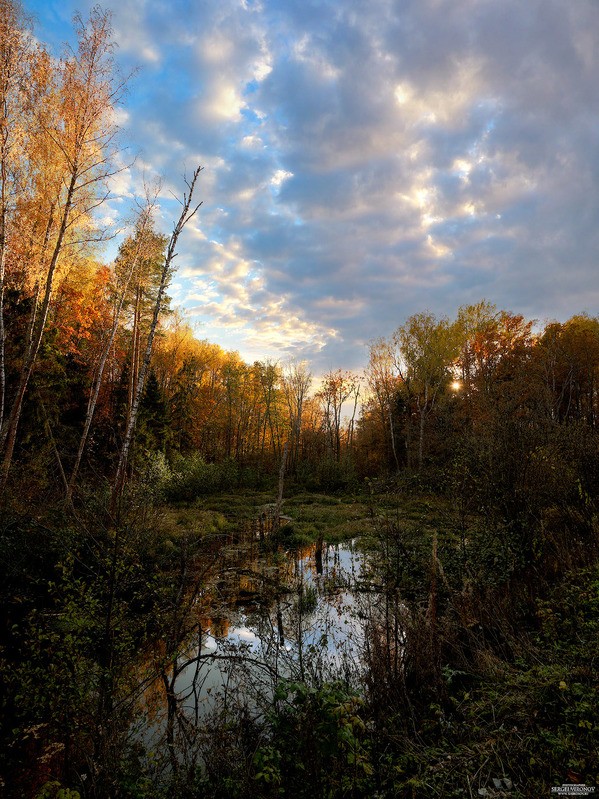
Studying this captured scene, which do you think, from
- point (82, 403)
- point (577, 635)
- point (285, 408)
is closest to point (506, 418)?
point (577, 635)

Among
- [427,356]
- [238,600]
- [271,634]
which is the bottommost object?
[238,600]

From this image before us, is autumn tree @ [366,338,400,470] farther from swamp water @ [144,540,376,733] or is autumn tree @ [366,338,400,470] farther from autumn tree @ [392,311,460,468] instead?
swamp water @ [144,540,376,733]

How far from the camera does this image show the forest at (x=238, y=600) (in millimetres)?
3553

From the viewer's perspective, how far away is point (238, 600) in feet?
29.7

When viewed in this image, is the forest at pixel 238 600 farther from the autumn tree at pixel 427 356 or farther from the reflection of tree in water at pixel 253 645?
the autumn tree at pixel 427 356

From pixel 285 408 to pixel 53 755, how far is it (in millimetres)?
39530

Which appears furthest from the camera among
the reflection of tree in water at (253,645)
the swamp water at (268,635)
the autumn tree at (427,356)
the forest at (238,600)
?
the autumn tree at (427,356)

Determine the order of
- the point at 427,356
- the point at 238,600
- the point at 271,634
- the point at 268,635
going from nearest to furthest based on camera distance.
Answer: the point at 271,634 → the point at 268,635 → the point at 238,600 → the point at 427,356

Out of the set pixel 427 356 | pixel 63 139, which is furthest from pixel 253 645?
pixel 427 356

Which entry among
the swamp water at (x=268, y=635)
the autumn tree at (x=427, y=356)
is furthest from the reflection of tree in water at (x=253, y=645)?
the autumn tree at (x=427, y=356)

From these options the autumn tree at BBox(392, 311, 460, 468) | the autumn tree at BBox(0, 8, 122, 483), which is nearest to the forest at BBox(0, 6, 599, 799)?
the autumn tree at BBox(0, 8, 122, 483)

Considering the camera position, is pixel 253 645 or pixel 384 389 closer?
pixel 253 645

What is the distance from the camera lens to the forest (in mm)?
3553

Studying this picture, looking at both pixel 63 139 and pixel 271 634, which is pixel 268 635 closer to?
pixel 271 634
